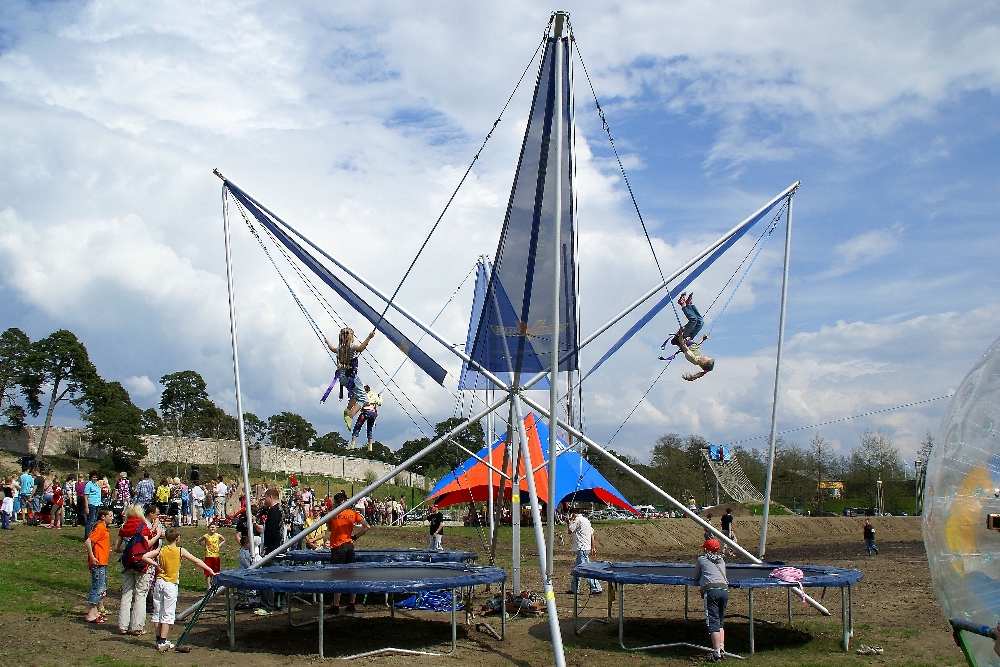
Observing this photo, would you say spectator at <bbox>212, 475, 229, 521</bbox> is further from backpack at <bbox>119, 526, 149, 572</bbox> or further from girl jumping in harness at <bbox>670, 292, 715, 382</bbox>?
girl jumping in harness at <bbox>670, 292, 715, 382</bbox>

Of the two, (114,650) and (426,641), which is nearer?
(114,650)

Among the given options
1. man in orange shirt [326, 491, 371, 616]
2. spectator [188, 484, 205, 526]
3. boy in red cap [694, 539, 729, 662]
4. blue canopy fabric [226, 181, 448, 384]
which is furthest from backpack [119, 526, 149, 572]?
spectator [188, 484, 205, 526]

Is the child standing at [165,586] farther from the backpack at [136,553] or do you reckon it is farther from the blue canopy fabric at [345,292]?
the blue canopy fabric at [345,292]

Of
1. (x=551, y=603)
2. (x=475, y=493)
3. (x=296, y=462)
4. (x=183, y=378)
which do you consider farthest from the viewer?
(x=183, y=378)

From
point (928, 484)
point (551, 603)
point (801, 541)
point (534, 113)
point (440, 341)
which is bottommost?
point (801, 541)

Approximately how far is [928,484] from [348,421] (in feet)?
22.5

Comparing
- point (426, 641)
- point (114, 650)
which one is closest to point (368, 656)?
point (426, 641)

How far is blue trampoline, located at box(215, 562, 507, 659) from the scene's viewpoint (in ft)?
24.3

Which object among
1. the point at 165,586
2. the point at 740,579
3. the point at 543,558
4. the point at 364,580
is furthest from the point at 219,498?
the point at 740,579

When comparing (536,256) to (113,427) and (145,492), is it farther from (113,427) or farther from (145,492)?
(113,427)

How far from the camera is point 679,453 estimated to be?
2192 inches

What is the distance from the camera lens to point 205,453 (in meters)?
51.4

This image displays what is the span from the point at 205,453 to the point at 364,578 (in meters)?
46.3

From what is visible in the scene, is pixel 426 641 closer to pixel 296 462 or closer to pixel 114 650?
pixel 114 650
